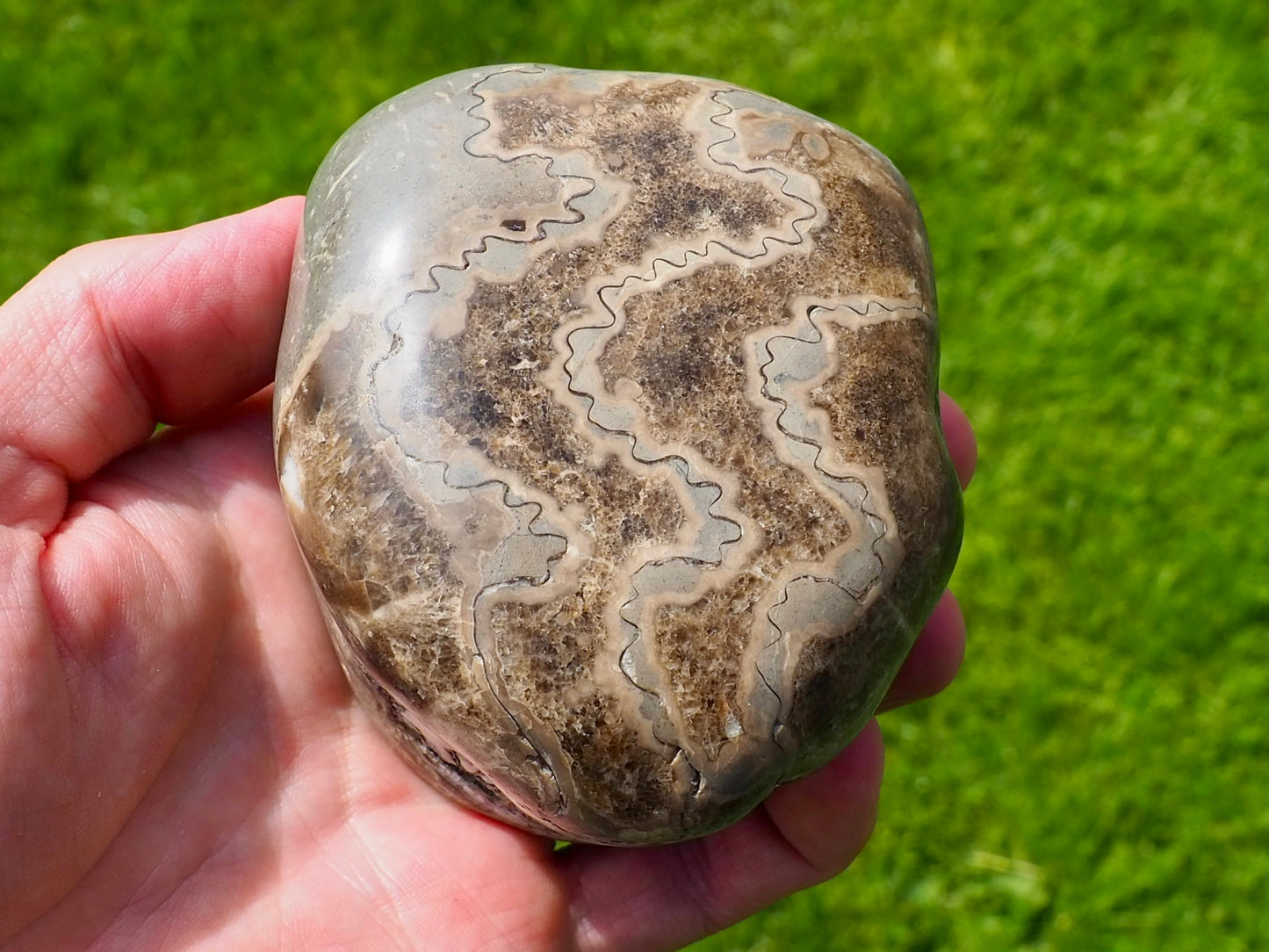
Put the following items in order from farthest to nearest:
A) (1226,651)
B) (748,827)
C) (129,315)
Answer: (1226,651) < (748,827) < (129,315)

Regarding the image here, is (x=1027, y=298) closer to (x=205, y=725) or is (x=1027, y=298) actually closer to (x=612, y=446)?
(x=612, y=446)

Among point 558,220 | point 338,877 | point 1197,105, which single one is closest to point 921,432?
point 558,220

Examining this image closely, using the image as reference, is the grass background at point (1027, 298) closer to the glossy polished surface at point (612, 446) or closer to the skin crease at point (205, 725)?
the skin crease at point (205, 725)

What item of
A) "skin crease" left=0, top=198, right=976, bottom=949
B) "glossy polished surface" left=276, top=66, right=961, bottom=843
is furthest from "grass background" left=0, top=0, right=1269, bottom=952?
"glossy polished surface" left=276, top=66, right=961, bottom=843

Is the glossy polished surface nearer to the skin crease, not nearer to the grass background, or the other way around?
the skin crease

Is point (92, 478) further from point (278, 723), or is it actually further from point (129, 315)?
point (278, 723)

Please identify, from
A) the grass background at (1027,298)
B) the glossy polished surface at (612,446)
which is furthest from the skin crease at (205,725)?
the grass background at (1027,298)

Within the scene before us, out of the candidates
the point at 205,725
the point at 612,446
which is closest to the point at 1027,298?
the point at 612,446
